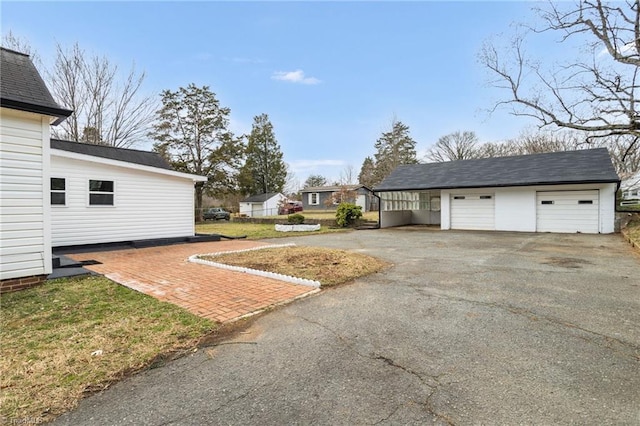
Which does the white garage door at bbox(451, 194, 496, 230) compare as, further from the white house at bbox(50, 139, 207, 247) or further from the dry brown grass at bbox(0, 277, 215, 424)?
the dry brown grass at bbox(0, 277, 215, 424)

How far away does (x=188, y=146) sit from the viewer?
89.8 ft

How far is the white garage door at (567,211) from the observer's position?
1362cm

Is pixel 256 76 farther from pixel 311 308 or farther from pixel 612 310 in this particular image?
pixel 612 310

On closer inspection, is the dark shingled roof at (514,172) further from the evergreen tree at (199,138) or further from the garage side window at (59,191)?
the evergreen tree at (199,138)

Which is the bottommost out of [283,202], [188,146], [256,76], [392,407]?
[392,407]

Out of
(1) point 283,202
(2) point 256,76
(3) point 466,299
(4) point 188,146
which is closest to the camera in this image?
(3) point 466,299

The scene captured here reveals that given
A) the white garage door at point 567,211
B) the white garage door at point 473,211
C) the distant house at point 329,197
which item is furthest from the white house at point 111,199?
the distant house at point 329,197

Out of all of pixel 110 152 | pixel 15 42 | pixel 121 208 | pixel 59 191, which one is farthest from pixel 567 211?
pixel 15 42

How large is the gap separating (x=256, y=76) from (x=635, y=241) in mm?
18196

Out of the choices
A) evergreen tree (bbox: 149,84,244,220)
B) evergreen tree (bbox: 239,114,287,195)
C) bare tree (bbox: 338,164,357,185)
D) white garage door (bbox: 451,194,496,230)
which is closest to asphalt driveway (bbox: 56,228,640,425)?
white garage door (bbox: 451,194,496,230)

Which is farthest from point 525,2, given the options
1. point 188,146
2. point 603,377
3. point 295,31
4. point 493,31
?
point 188,146

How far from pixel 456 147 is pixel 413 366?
36158mm

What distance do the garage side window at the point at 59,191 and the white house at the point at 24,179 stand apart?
15.4ft

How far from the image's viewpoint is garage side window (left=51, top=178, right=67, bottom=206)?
9.21m
